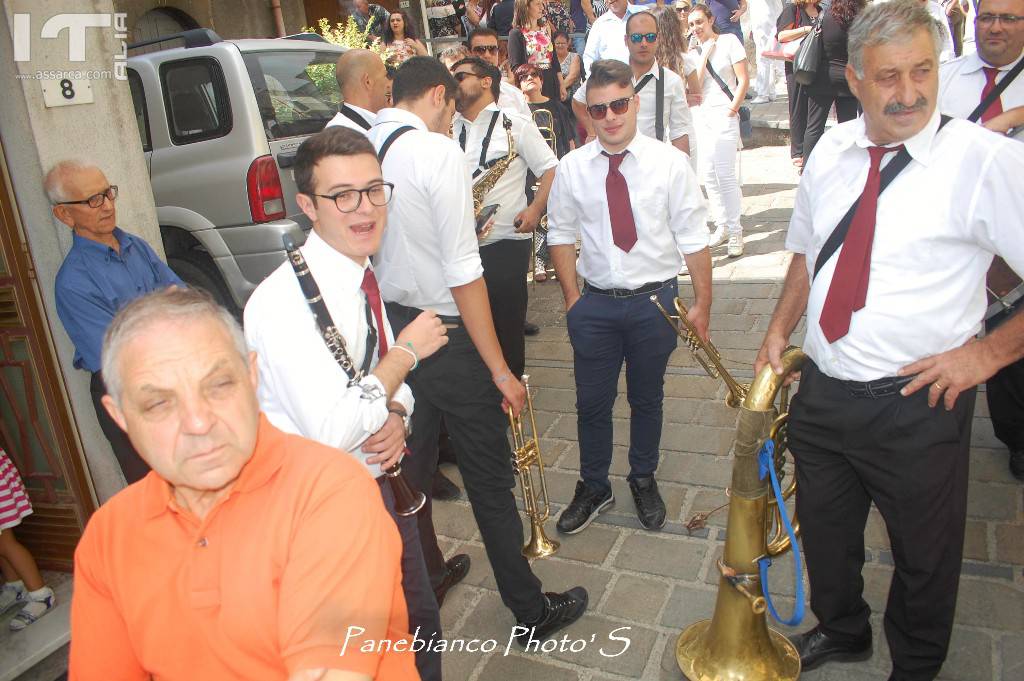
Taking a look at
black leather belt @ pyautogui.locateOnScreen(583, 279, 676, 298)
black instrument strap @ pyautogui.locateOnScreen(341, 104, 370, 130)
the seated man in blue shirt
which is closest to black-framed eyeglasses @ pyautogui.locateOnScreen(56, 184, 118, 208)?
the seated man in blue shirt

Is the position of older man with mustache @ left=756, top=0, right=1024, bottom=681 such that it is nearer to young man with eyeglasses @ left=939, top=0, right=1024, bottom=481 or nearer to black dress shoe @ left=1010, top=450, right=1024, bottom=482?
young man with eyeglasses @ left=939, top=0, right=1024, bottom=481

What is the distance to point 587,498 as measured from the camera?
3965 millimetres

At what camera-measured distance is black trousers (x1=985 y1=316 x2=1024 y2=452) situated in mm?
3732

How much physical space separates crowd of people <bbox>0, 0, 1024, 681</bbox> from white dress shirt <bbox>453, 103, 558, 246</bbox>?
17 mm

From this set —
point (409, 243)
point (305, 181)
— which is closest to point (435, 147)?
point (409, 243)

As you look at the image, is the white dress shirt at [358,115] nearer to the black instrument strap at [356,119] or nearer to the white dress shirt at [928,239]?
the black instrument strap at [356,119]

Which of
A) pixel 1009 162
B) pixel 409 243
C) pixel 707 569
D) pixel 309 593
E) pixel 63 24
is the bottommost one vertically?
pixel 707 569

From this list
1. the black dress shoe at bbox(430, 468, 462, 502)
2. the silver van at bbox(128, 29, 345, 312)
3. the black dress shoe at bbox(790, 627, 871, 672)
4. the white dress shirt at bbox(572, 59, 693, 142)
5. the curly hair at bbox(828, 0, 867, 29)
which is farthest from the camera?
the white dress shirt at bbox(572, 59, 693, 142)

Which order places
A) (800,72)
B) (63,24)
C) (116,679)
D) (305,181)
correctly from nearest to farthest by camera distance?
(116,679) < (305,181) < (63,24) < (800,72)

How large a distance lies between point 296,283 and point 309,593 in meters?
0.96

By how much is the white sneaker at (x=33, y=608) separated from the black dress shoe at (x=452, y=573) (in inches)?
75.6

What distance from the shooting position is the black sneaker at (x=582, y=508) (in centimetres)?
387

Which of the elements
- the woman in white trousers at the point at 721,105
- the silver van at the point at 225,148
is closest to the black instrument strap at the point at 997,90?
the woman in white trousers at the point at 721,105

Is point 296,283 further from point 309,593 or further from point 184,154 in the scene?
point 184,154
